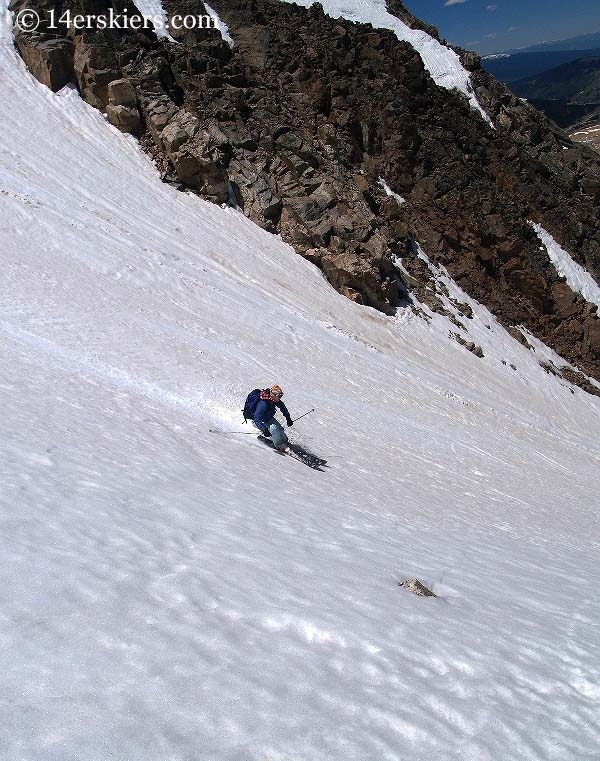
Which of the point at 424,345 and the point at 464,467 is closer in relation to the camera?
the point at 464,467

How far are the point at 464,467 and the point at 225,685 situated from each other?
1222cm

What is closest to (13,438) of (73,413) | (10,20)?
(73,413)

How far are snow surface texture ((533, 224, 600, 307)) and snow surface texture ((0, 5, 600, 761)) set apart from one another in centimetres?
2278

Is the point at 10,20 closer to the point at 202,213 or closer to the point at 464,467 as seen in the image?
the point at 202,213

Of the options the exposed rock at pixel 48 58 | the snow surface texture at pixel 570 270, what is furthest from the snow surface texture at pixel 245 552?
the snow surface texture at pixel 570 270

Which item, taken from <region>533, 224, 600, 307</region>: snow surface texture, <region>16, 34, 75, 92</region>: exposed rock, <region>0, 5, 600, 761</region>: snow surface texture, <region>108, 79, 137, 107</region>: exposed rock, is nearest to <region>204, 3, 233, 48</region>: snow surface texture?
<region>108, 79, 137, 107</region>: exposed rock

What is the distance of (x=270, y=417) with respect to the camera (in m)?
10.9

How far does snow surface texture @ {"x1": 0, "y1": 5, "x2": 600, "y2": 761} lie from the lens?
10.6 ft

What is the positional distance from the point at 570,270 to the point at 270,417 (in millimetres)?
35717

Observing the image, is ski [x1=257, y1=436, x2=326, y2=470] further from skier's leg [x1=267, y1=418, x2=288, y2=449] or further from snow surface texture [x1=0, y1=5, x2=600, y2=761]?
snow surface texture [x1=0, y1=5, x2=600, y2=761]

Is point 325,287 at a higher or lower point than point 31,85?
lower

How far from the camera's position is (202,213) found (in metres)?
28.6

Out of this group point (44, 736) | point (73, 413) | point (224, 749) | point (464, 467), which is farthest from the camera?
point (464, 467)

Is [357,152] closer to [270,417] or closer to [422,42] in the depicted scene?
[422,42]
